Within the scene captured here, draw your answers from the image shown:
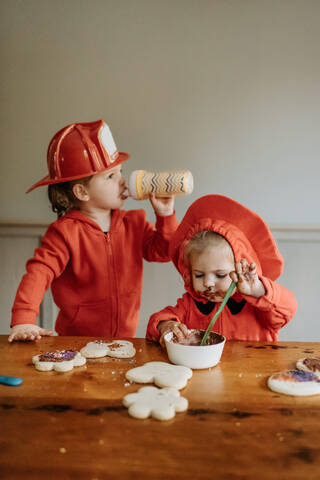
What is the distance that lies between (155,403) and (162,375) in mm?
114

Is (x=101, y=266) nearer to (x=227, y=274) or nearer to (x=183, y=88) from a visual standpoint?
(x=227, y=274)

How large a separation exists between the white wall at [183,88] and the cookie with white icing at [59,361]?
1.13 metres

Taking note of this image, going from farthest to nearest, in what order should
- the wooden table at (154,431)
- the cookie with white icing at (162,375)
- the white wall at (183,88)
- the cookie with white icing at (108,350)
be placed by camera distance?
the white wall at (183,88) → the cookie with white icing at (108,350) → the cookie with white icing at (162,375) → the wooden table at (154,431)

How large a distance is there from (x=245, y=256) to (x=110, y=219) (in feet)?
2.09

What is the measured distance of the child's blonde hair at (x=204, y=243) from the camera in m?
1.17

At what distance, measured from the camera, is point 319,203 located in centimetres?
198

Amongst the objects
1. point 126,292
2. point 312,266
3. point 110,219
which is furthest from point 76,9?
point 312,266

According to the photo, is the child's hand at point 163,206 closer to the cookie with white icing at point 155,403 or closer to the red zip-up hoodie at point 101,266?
the red zip-up hoodie at point 101,266

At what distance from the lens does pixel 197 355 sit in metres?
0.89

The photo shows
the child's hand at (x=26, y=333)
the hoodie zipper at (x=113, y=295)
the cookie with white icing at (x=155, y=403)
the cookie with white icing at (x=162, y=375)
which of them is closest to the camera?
the cookie with white icing at (x=155, y=403)

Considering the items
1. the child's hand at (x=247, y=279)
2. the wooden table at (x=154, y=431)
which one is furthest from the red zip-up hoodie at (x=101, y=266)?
the wooden table at (x=154, y=431)

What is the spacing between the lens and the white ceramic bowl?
35.0 inches

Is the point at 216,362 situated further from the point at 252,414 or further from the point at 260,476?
the point at 260,476

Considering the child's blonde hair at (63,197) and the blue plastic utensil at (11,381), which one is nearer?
the blue plastic utensil at (11,381)
